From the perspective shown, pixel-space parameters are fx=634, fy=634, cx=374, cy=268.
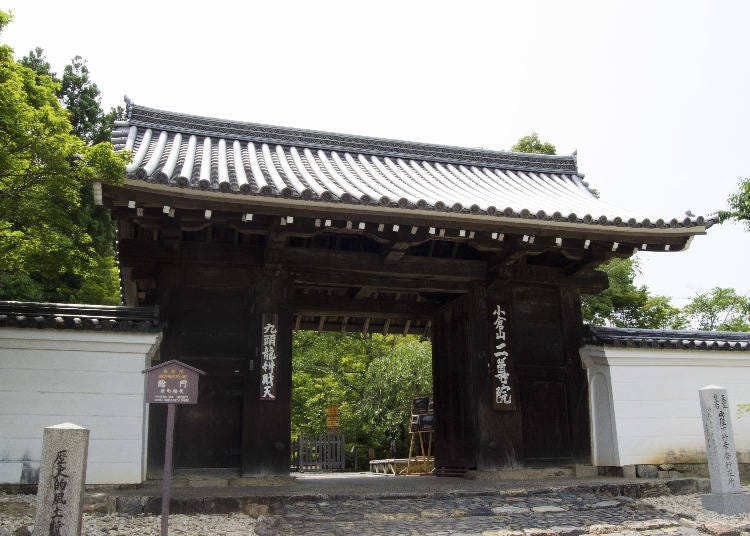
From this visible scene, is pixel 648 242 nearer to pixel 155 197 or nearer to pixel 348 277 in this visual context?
pixel 348 277

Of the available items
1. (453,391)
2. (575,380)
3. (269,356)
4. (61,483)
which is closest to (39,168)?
(61,483)

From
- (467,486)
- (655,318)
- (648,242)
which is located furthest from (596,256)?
(655,318)

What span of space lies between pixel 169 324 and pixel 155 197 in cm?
198

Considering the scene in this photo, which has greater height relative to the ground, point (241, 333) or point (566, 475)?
point (241, 333)

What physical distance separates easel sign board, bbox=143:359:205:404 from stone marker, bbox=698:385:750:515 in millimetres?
6202

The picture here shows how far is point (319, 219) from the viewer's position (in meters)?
7.88

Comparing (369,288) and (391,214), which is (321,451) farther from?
(391,214)

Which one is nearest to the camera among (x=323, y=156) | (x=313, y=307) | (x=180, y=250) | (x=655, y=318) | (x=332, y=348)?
(x=180, y=250)

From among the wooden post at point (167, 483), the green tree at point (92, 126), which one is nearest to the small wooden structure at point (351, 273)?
the wooden post at point (167, 483)

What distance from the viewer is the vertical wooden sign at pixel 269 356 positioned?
8.30 meters

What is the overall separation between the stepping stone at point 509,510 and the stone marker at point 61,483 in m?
4.13

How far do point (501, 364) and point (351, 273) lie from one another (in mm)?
2582

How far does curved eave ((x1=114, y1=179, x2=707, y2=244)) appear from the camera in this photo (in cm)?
725

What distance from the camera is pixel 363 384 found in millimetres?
23047
